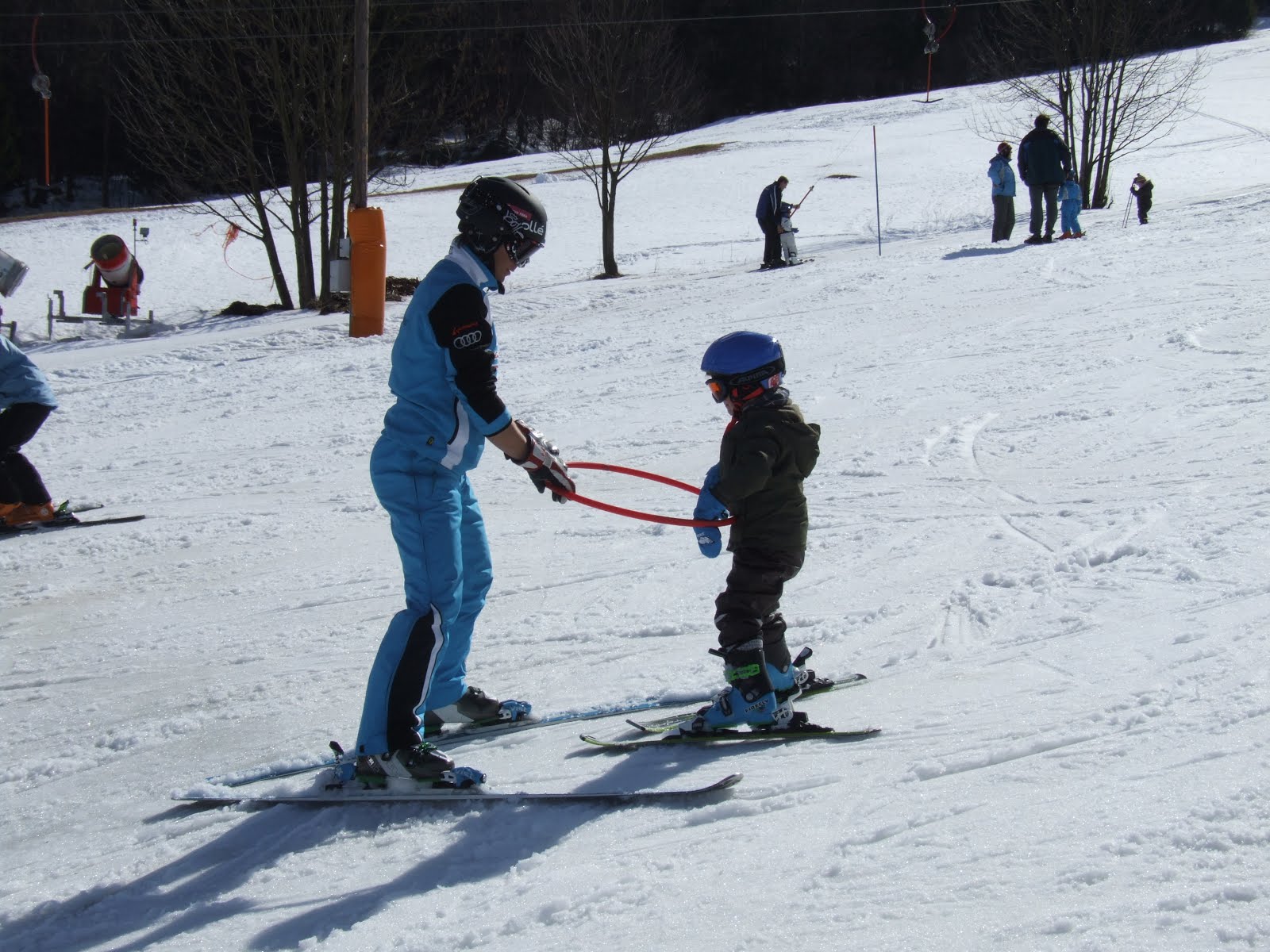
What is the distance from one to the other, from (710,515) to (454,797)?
1.27 metres

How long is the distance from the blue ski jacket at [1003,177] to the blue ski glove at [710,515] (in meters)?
15.6

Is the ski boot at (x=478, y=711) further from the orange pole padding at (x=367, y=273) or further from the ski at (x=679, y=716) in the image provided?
the orange pole padding at (x=367, y=273)

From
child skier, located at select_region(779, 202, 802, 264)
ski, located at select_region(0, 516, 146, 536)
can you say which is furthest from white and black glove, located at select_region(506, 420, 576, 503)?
child skier, located at select_region(779, 202, 802, 264)

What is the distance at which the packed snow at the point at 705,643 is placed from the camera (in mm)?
2980

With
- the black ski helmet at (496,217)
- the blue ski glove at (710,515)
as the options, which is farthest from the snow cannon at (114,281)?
the blue ski glove at (710,515)

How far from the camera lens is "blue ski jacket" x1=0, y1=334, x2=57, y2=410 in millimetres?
7457

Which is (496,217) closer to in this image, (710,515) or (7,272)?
(710,515)

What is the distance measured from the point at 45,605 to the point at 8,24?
47.9m

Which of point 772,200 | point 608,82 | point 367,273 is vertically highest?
point 608,82

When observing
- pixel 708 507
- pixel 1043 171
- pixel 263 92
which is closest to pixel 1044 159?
pixel 1043 171

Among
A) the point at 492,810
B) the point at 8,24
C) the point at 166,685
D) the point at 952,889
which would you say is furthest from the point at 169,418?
the point at 8,24

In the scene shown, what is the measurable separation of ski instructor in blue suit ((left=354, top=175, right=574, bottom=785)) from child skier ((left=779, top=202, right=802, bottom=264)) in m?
15.3

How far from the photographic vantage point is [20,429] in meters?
7.52

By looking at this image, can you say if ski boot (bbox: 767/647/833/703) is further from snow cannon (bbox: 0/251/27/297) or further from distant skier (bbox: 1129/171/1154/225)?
distant skier (bbox: 1129/171/1154/225)
